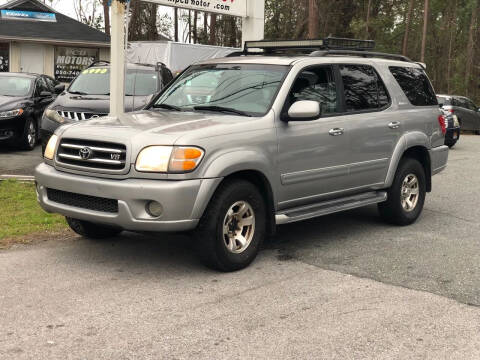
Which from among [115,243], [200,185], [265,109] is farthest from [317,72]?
[115,243]

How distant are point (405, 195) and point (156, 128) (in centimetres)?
352

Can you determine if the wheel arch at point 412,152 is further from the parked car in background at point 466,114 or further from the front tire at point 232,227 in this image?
the parked car in background at point 466,114

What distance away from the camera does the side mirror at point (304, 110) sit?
5.88 meters

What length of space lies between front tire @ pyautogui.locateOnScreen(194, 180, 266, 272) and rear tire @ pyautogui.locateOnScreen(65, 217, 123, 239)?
1.36 metres

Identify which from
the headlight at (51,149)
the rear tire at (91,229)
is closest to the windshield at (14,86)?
the rear tire at (91,229)

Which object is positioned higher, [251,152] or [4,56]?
[4,56]

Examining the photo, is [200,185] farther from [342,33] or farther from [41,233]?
[342,33]

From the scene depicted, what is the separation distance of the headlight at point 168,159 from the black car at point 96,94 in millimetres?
5972

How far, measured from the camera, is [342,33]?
38.9 m

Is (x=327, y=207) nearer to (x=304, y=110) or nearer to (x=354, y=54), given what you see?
(x=304, y=110)

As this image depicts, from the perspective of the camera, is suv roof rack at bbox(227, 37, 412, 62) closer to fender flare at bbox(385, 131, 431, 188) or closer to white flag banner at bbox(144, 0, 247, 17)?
fender flare at bbox(385, 131, 431, 188)

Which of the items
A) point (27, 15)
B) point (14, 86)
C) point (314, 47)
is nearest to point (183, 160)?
point (314, 47)

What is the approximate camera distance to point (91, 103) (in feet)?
36.7

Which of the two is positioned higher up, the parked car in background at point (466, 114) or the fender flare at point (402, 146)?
the fender flare at point (402, 146)
